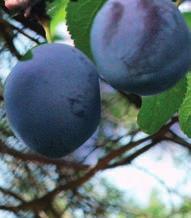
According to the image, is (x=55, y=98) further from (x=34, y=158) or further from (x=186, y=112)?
(x=34, y=158)

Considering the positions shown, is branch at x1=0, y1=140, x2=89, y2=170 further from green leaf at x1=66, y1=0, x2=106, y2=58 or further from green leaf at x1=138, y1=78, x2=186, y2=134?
green leaf at x1=66, y1=0, x2=106, y2=58

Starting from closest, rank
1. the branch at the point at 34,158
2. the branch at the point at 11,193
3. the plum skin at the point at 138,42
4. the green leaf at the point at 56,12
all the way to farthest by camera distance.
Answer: the plum skin at the point at 138,42, the green leaf at the point at 56,12, the branch at the point at 34,158, the branch at the point at 11,193

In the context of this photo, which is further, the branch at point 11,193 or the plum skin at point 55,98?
the branch at point 11,193

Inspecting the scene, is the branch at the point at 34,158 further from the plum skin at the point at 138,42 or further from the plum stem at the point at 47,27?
the plum skin at the point at 138,42

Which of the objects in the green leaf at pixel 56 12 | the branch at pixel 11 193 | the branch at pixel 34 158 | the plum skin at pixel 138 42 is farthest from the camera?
the branch at pixel 11 193

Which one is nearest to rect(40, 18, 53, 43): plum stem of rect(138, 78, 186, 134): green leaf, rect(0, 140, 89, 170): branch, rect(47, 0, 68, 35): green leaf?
rect(47, 0, 68, 35): green leaf

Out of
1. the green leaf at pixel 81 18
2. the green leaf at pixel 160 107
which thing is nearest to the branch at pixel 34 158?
the green leaf at pixel 160 107


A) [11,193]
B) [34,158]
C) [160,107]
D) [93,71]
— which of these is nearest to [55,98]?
[93,71]

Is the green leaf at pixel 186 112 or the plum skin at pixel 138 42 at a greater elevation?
the plum skin at pixel 138 42
